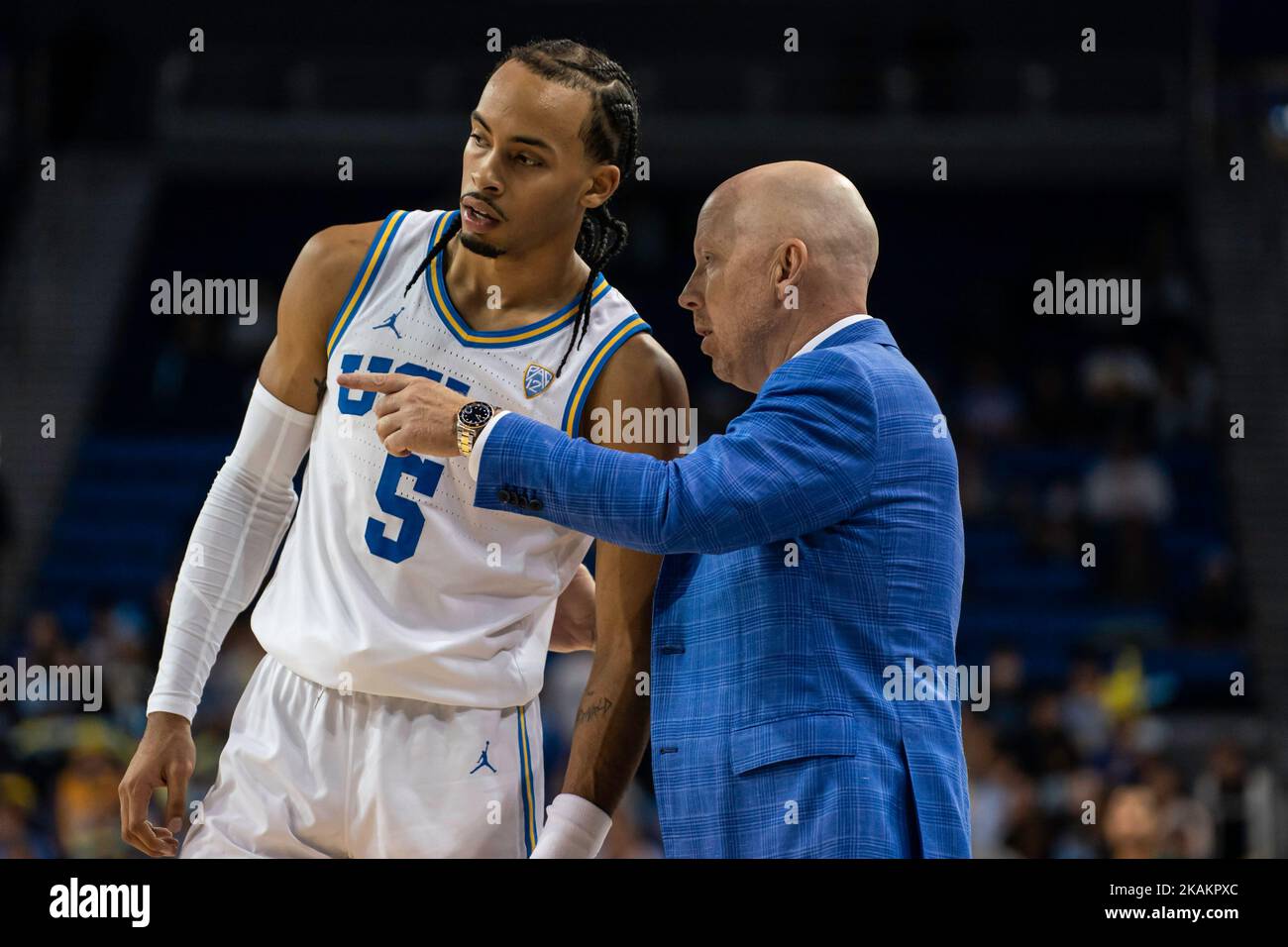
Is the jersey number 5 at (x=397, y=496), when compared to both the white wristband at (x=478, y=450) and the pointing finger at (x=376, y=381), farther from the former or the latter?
the white wristband at (x=478, y=450)

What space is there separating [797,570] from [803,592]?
41 millimetres

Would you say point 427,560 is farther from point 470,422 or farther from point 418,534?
point 470,422

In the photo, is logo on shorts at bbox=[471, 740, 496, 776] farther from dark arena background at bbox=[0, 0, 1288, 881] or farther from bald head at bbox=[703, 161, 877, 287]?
dark arena background at bbox=[0, 0, 1288, 881]

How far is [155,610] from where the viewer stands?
28.1 feet

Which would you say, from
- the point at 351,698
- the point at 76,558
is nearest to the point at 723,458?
the point at 351,698

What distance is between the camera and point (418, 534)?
9.48ft

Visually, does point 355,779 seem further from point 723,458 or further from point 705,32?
point 705,32

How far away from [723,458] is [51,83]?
10.3m

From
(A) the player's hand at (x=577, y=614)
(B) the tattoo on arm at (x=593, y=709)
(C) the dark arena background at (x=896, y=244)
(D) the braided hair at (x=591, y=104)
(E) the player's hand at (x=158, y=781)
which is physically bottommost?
(E) the player's hand at (x=158, y=781)

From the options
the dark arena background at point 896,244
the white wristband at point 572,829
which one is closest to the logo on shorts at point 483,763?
the white wristband at point 572,829

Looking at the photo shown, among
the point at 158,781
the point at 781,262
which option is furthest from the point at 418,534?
the point at 781,262

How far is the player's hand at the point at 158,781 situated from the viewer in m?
2.92

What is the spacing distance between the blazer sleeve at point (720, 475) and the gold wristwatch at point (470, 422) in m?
0.03

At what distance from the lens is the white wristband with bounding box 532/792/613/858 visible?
285 centimetres
